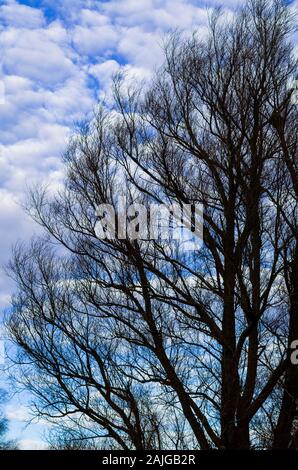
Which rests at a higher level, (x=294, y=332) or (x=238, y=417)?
(x=294, y=332)

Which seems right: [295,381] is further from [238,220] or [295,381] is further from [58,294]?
[58,294]

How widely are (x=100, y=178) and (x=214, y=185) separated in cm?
179

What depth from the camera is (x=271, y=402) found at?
Answer: 10.7 m

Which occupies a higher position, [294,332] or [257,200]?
[257,200]

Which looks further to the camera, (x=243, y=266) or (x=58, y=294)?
(x=58, y=294)

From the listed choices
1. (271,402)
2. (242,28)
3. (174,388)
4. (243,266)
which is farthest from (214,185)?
(271,402)

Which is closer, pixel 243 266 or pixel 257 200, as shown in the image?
pixel 257 200

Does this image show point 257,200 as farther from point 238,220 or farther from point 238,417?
point 238,417

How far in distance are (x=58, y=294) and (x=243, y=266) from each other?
330cm
